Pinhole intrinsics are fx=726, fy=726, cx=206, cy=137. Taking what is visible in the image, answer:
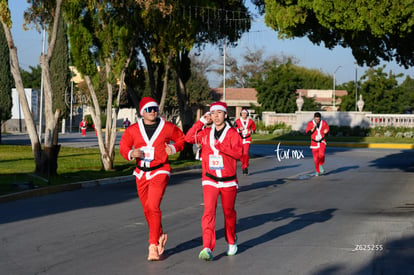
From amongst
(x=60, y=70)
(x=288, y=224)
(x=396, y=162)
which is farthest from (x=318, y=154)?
(x=60, y=70)

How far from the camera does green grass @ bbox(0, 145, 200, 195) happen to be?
1756 centimetres

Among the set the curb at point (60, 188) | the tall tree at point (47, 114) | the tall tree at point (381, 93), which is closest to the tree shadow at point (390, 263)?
the curb at point (60, 188)

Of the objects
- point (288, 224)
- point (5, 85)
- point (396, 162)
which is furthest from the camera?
point (5, 85)

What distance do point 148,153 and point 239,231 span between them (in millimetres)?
2662

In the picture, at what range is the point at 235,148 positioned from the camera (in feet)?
27.7

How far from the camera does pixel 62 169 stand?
21.8m

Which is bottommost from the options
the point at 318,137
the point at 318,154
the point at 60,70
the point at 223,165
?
the point at 318,154

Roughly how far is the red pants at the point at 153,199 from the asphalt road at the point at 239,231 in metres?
0.35

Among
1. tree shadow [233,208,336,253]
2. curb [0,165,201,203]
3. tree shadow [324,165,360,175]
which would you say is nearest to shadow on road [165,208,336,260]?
tree shadow [233,208,336,253]

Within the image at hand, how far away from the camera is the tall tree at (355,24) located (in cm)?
1769

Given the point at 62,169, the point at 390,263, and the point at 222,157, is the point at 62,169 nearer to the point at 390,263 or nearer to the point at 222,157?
the point at 222,157

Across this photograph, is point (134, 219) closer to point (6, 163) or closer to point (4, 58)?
point (6, 163)

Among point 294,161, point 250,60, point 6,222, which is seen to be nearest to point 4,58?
point 294,161

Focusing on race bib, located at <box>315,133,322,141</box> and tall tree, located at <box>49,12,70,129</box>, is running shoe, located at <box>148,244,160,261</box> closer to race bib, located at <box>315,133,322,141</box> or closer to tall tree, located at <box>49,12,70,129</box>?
race bib, located at <box>315,133,322,141</box>
